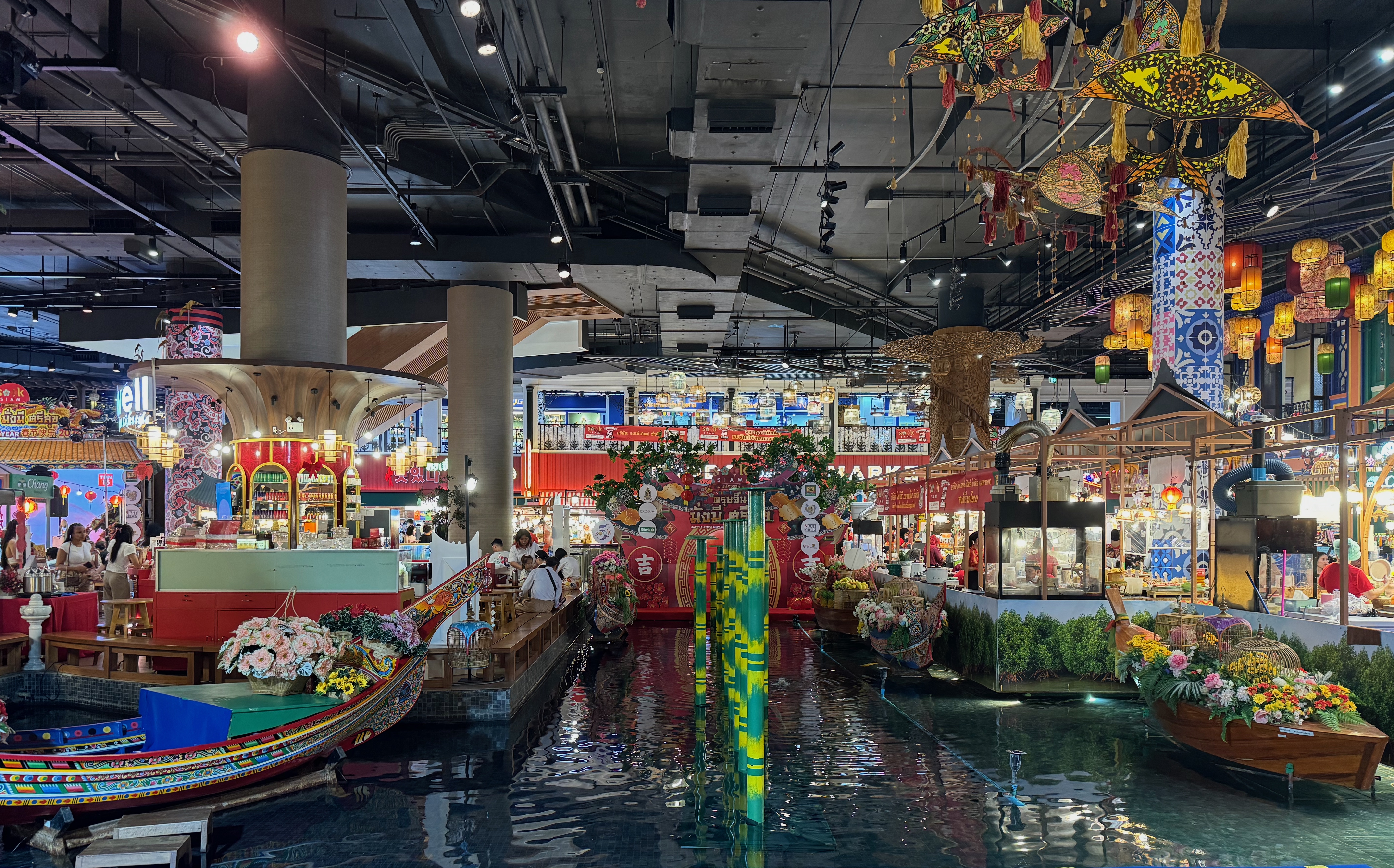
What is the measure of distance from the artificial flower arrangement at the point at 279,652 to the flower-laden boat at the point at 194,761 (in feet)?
0.99

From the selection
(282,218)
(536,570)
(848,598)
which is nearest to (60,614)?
(282,218)

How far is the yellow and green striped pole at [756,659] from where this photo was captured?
5422mm

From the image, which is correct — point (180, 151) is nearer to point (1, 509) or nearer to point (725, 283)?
point (725, 283)

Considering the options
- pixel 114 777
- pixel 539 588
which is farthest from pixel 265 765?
pixel 539 588

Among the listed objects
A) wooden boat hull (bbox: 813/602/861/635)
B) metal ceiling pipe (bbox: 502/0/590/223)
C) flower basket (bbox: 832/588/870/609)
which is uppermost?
metal ceiling pipe (bbox: 502/0/590/223)

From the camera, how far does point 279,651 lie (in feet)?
21.8

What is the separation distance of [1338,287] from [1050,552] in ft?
14.7

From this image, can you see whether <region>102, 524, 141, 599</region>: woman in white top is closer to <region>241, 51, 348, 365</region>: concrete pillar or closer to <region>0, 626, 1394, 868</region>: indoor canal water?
<region>241, 51, 348, 365</region>: concrete pillar

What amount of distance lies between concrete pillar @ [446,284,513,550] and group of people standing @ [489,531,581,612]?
1037 mm

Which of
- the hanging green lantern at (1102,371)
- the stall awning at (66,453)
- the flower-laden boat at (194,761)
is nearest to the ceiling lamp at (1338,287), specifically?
the hanging green lantern at (1102,371)

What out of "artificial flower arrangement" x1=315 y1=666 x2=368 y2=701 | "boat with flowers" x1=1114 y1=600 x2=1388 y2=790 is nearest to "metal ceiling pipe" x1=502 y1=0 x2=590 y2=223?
"artificial flower arrangement" x1=315 y1=666 x2=368 y2=701

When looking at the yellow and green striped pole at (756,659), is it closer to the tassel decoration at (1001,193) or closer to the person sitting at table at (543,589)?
the tassel decoration at (1001,193)

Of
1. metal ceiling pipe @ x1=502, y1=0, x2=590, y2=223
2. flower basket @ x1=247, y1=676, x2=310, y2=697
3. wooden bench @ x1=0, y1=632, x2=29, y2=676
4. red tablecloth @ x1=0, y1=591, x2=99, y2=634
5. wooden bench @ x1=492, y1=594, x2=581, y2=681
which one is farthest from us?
red tablecloth @ x1=0, y1=591, x2=99, y2=634

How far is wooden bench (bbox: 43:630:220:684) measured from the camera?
8.24m
